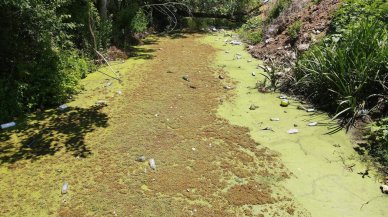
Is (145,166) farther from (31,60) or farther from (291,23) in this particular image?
(291,23)

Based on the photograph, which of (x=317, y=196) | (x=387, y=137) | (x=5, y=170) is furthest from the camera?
(x=387, y=137)

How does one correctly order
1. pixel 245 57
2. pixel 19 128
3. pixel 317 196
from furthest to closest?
pixel 245 57
pixel 19 128
pixel 317 196

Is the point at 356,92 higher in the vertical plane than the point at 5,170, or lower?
higher

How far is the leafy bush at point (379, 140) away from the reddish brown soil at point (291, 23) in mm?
2642

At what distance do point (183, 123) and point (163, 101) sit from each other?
845mm

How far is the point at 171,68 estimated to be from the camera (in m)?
7.41

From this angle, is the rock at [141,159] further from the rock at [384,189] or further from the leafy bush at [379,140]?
the leafy bush at [379,140]

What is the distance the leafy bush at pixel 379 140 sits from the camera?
13.9ft

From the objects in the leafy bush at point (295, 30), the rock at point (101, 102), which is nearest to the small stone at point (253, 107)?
the rock at point (101, 102)

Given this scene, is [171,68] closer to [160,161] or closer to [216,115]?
[216,115]

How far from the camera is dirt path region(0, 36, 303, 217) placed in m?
3.49

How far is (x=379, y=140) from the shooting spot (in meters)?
Result: 4.41

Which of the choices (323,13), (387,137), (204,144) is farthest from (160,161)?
(323,13)

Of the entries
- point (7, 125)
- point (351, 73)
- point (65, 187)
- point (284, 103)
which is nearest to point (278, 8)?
point (284, 103)
